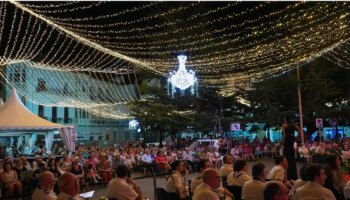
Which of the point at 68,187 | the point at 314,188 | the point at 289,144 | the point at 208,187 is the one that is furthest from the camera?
the point at 289,144

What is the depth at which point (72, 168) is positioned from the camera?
14.0m

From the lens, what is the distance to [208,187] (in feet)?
19.4

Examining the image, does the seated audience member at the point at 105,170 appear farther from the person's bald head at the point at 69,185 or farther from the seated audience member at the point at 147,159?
the person's bald head at the point at 69,185

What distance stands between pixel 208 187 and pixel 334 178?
2.38 m

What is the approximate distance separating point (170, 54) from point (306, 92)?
959 cm

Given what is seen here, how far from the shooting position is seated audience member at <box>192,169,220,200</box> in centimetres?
558

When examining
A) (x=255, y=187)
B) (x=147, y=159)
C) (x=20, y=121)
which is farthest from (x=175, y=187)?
(x=147, y=159)

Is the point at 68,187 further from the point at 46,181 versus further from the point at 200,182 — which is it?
the point at 200,182

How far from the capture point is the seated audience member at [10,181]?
12320 mm

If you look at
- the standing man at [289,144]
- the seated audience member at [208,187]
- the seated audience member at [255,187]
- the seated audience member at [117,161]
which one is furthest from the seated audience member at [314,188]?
the seated audience member at [117,161]

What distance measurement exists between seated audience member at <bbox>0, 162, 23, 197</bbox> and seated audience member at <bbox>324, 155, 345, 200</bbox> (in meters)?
8.64

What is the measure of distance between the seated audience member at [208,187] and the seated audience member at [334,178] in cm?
193

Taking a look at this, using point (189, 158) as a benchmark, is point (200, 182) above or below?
below

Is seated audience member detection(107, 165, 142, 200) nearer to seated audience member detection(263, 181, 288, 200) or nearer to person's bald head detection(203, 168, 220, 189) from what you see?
person's bald head detection(203, 168, 220, 189)
